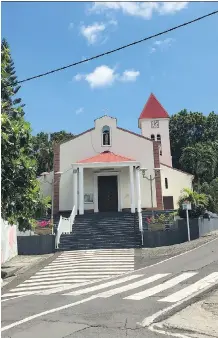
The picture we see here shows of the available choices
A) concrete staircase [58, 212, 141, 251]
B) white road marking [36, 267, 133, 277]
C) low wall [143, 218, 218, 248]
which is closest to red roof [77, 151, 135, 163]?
concrete staircase [58, 212, 141, 251]

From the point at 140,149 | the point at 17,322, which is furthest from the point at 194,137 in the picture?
the point at 17,322

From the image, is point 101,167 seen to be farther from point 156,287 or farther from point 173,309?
point 173,309

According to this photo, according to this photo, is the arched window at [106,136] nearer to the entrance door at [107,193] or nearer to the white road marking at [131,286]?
the entrance door at [107,193]

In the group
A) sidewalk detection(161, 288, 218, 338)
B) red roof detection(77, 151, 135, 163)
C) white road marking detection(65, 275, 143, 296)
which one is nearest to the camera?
sidewalk detection(161, 288, 218, 338)

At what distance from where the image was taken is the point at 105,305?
8.54 meters

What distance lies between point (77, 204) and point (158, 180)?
7.13 meters

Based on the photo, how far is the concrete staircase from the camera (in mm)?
22422

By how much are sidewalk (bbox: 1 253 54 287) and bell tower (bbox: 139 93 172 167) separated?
932 inches

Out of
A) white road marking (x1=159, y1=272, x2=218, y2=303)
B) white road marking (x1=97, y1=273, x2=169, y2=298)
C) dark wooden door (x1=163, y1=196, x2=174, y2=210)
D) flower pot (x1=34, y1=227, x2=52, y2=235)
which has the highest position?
dark wooden door (x1=163, y1=196, x2=174, y2=210)

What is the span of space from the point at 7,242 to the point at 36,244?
1.98 meters

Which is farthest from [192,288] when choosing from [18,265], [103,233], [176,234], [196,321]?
[103,233]

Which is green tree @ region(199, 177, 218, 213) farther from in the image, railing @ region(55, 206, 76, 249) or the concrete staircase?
railing @ region(55, 206, 76, 249)

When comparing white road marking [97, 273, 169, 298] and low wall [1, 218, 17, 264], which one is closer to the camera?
white road marking [97, 273, 169, 298]

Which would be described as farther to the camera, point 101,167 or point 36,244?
point 101,167
